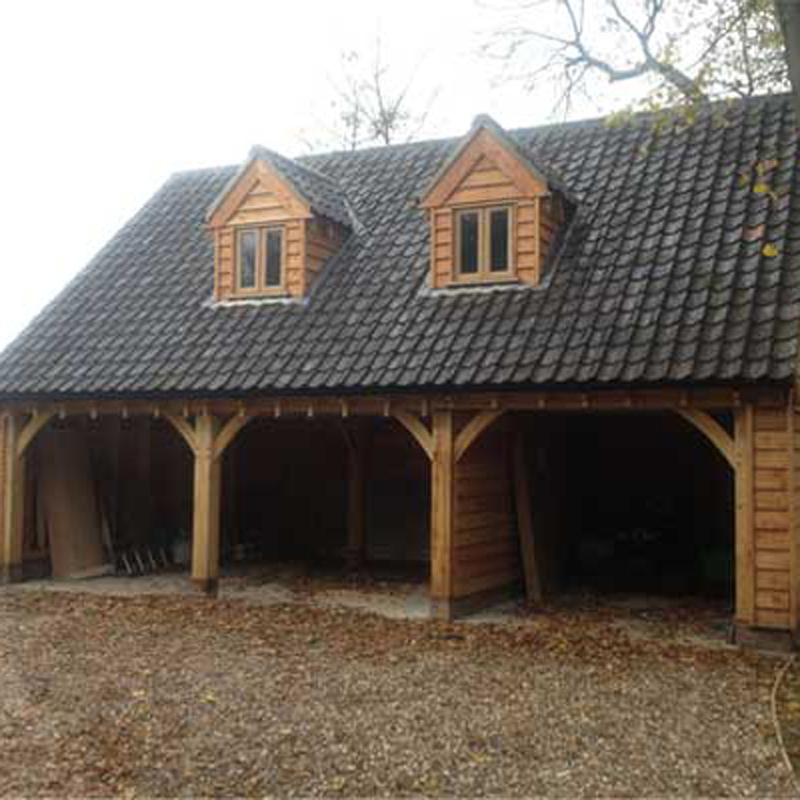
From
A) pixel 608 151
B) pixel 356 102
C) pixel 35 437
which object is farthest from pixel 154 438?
pixel 356 102

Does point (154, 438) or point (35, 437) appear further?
point (154, 438)

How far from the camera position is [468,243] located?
12391 mm

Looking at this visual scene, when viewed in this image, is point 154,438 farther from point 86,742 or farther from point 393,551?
point 86,742

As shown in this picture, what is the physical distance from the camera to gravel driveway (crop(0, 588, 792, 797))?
5875mm

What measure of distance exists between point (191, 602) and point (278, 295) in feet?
14.1

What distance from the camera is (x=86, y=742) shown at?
650 cm

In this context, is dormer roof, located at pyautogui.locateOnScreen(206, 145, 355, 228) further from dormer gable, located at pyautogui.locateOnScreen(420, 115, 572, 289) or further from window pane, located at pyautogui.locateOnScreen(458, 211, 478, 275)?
window pane, located at pyautogui.locateOnScreen(458, 211, 478, 275)

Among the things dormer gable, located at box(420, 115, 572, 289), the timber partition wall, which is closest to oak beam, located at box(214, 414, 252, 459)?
the timber partition wall

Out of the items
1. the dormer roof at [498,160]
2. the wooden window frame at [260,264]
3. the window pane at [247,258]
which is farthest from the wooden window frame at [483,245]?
the window pane at [247,258]

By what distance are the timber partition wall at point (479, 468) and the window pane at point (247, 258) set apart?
6.99 ft

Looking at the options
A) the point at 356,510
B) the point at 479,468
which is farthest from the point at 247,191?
the point at 479,468

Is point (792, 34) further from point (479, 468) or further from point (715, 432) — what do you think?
point (479, 468)

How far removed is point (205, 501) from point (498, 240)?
16.3 feet

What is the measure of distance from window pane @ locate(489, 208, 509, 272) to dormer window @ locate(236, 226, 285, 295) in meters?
3.06
